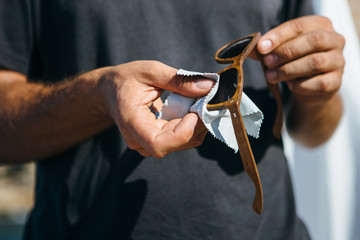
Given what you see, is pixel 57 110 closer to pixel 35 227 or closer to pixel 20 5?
pixel 20 5

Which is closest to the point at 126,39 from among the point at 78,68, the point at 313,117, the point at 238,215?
the point at 78,68

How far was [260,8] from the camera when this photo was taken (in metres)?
1.16

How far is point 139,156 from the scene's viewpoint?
1064 millimetres

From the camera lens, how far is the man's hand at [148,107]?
0.69 meters

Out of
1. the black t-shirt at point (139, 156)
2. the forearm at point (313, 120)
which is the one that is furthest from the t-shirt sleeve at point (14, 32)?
the forearm at point (313, 120)

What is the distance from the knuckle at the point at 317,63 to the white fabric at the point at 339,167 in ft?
1.74

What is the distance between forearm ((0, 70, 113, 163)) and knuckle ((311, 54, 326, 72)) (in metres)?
0.68

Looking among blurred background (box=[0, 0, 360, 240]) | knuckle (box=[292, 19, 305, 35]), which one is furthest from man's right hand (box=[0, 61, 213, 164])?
blurred background (box=[0, 0, 360, 240])

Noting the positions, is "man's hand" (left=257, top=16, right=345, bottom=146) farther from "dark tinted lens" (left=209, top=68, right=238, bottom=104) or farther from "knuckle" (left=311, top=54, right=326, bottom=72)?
"dark tinted lens" (left=209, top=68, right=238, bottom=104)

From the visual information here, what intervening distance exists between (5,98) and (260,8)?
3.21ft

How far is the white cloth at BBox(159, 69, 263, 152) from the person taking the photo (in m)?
0.75

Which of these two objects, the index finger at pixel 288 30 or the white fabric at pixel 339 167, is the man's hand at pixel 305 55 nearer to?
the index finger at pixel 288 30

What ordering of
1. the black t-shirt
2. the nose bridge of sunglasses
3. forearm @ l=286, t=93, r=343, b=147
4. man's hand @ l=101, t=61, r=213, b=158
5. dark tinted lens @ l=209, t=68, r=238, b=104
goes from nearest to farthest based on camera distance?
man's hand @ l=101, t=61, r=213, b=158 < dark tinted lens @ l=209, t=68, r=238, b=104 < the nose bridge of sunglasses < the black t-shirt < forearm @ l=286, t=93, r=343, b=147

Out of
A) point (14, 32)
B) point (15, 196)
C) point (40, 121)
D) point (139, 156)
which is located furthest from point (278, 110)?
point (15, 196)
